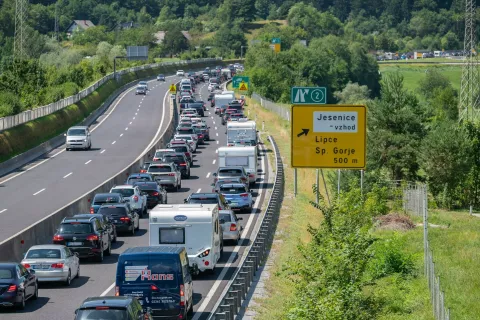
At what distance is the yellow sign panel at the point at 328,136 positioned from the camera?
108ft

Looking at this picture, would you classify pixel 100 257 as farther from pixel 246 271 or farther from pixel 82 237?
pixel 246 271

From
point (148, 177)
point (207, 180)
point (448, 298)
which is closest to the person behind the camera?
point (448, 298)

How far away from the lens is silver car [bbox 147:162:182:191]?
5231 cm

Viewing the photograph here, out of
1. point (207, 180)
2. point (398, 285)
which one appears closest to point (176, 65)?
point (207, 180)

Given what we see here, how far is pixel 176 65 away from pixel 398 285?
15219 cm

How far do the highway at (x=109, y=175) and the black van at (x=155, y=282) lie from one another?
5.10ft

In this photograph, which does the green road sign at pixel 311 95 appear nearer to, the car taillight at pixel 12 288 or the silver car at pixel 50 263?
the silver car at pixel 50 263

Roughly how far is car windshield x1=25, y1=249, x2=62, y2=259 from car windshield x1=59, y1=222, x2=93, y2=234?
13.8 ft

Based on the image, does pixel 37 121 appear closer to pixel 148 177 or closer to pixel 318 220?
pixel 148 177

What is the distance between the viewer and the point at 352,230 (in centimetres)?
2812

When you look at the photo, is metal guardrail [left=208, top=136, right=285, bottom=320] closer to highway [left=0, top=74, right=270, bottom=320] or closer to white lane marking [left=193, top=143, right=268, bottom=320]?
white lane marking [left=193, top=143, right=268, bottom=320]

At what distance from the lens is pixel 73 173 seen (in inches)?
2334

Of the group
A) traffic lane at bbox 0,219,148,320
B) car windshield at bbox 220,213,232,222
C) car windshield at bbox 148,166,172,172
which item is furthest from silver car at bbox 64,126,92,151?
car windshield at bbox 220,213,232,222

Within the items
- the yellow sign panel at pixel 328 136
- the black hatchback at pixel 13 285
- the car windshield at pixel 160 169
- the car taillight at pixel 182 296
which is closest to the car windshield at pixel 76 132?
the car windshield at pixel 160 169
